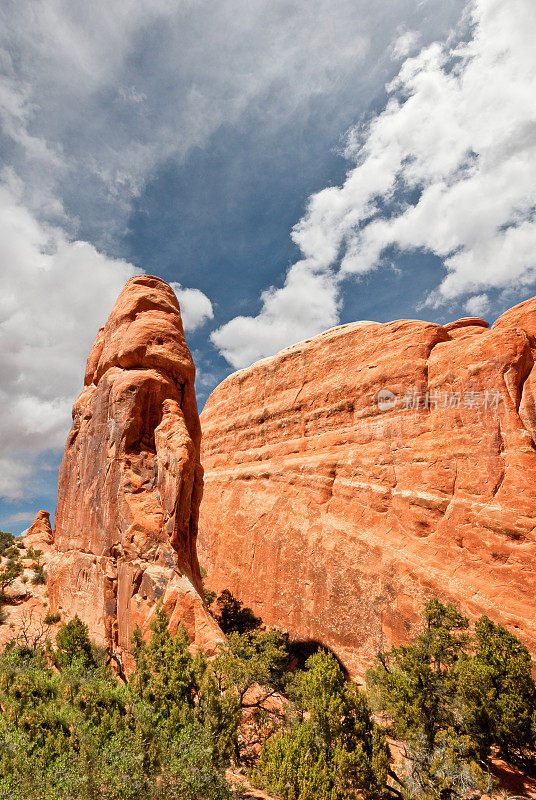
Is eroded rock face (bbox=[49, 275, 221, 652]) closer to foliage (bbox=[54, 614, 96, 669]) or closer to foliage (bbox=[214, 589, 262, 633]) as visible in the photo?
foliage (bbox=[54, 614, 96, 669])

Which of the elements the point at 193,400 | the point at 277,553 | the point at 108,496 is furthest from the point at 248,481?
the point at 108,496

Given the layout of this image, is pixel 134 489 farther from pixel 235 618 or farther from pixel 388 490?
pixel 388 490

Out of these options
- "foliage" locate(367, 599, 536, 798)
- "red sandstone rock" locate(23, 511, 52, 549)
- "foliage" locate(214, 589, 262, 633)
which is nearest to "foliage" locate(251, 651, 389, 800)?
"foliage" locate(367, 599, 536, 798)

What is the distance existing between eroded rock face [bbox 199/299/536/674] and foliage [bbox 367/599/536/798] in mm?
4646

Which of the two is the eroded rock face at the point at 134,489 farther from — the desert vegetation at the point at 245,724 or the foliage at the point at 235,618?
the foliage at the point at 235,618

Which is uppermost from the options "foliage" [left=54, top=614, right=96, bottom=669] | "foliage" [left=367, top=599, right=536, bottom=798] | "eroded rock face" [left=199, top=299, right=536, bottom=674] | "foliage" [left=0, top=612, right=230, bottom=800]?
"eroded rock face" [left=199, top=299, right=536, bottom=674]

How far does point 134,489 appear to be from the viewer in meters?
23.4

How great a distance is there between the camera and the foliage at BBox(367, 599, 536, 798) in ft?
50.5

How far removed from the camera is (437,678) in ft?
60.6

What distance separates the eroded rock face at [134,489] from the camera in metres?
21.1

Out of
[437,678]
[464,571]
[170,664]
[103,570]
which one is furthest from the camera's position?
[464,571]

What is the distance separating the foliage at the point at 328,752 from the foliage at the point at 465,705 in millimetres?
1805

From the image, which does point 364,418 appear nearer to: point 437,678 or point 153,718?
point 437,678

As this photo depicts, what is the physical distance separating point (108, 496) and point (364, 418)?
20346 millimetres
